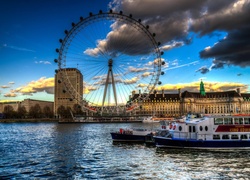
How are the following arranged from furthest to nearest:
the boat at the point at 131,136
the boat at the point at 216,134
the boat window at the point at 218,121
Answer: the boat at the point at 131,136 < the boat window at the point at 218,121 < the boat at the point at 216,134

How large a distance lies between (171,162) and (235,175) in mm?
7694

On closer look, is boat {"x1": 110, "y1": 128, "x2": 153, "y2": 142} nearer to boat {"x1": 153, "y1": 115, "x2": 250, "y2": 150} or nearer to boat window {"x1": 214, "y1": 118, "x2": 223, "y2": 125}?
boat {"x1": 153, "y1": 115, "x2": 250, "y2": 150}

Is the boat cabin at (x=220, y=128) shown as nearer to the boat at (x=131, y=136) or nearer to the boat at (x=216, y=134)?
the boat at (x=216, y=134)

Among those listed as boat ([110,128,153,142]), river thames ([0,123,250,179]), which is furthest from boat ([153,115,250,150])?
boat ([110,128,153,142])

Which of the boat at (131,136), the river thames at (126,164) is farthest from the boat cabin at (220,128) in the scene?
the boat at (131,136)

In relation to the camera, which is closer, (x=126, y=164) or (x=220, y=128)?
(x=126, y=164)

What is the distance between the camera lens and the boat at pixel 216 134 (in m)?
40.9

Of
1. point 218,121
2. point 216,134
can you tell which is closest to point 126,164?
point 216,134

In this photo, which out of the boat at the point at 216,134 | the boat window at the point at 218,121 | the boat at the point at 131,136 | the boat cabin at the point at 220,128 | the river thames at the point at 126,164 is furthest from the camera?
the boat at the point at 131,136

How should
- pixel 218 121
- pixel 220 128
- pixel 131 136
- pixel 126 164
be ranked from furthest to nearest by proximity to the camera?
1. pixel 131 136
2. pixel 218 121
3. pixel 220 128
4. pixel 126 164

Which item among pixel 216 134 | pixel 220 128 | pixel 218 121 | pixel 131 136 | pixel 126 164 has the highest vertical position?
pixel 218 121

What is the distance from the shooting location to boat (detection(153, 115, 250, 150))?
40875 mm

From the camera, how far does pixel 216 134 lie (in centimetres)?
4112

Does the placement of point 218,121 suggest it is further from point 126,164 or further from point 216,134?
point 126,164
